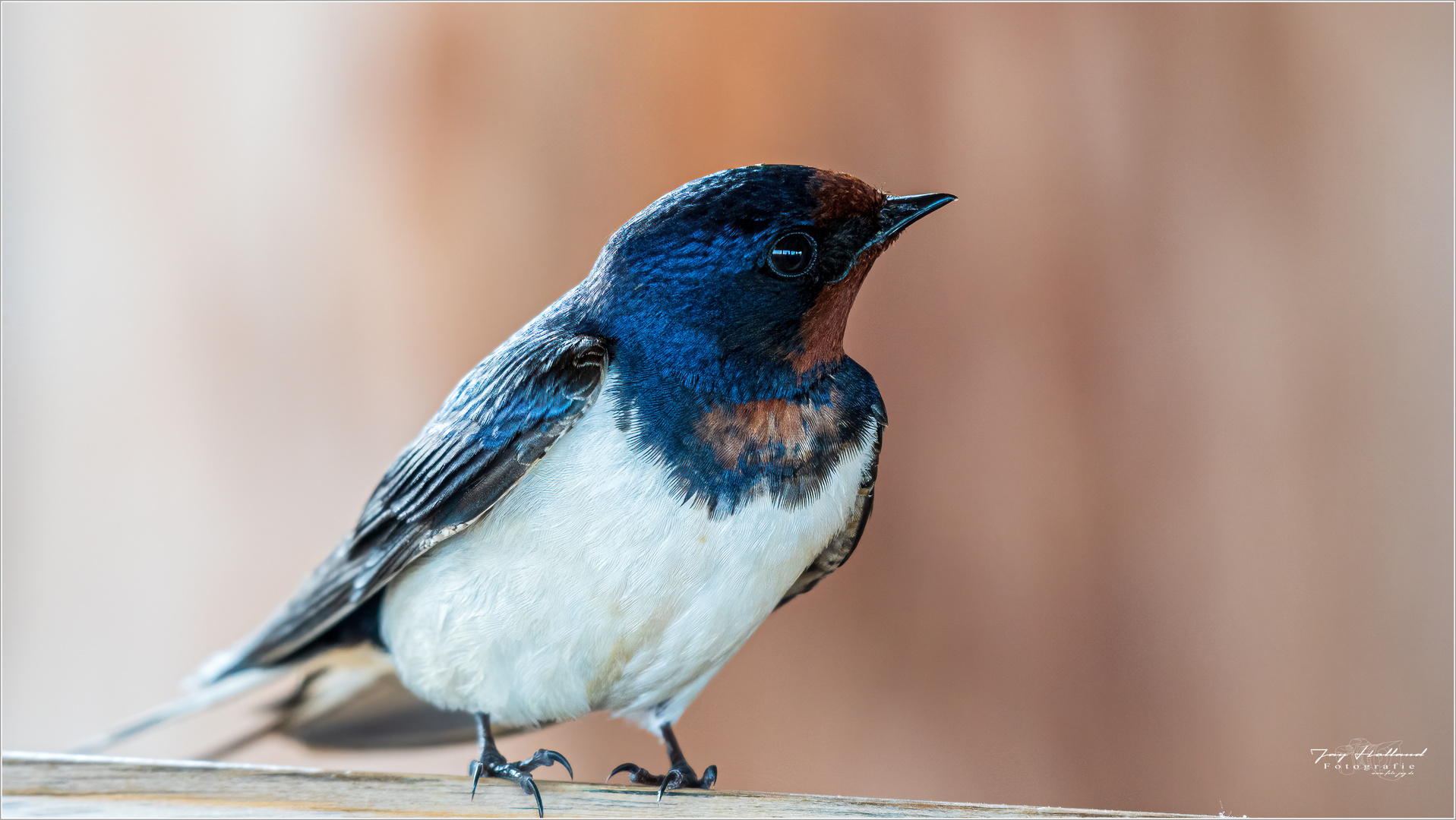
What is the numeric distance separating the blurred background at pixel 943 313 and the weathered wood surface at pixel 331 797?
891mm

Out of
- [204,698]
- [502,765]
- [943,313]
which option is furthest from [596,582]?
[943,313]

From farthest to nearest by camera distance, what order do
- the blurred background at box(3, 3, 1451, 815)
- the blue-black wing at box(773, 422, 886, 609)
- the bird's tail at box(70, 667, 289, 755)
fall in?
1. the blurred background at box(3, 3, 1451, 815)
2. the bird's tail at box(70, 667, 289, 755)
3. the blue-black wing at box(773, 422, 886, 609)

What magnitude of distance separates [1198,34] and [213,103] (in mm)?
1785

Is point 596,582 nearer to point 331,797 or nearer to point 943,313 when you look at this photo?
point 331,797

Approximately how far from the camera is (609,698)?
2.96 ft

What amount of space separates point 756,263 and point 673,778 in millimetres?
481

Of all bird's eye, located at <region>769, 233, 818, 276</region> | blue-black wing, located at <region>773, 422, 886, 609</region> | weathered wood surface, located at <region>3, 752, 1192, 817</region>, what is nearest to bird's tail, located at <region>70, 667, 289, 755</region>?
weathered wood surface, located at <region>3, 752, 1192, 817</region>

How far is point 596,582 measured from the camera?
0.79m

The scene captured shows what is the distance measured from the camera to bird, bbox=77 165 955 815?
0.78 m

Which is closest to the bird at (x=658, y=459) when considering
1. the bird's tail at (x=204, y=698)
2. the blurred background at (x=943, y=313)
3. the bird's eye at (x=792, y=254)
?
the bird's eye at (x=792, y=254)

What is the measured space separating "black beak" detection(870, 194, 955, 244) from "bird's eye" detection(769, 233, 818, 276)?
6 cm

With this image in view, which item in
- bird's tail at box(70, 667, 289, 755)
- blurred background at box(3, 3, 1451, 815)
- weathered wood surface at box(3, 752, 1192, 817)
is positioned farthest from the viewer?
blurred background at box(3, 3, 1451, 815)

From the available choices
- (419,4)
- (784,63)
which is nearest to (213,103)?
(419,4)

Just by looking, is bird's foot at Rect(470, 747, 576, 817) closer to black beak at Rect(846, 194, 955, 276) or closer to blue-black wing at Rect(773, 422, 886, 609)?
blue-black wing at Rect(773, 422, 886, 609)
